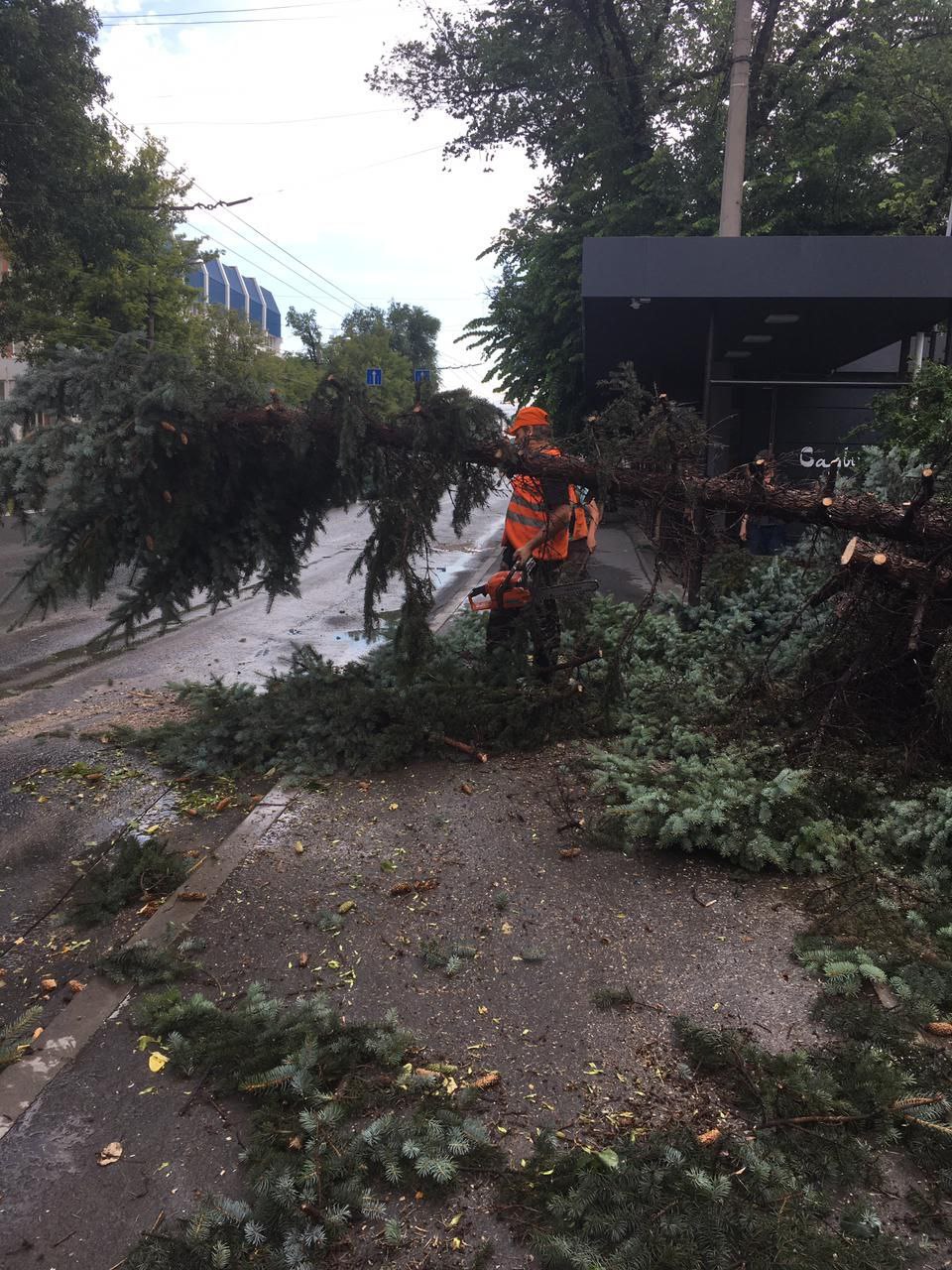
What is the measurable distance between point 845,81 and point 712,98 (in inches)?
104

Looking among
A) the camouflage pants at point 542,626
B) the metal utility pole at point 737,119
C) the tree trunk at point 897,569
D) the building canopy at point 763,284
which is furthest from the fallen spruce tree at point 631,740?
the metal utility pole at point 737,119

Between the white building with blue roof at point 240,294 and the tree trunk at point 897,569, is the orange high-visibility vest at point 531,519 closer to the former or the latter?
the tree trunk at point 897,569

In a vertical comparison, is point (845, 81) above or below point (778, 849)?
above

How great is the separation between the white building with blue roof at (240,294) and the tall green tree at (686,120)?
53166mm

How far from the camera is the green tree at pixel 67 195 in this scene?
16031 millimetres

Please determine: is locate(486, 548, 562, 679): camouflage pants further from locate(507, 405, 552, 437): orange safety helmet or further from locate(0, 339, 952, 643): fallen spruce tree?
locate(507, 405, 552, 437): orange safety helmet

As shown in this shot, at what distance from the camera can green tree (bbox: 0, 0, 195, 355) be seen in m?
16.0

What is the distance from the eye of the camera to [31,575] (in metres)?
5.06

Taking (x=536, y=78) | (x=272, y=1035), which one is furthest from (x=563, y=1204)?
(x=536, y=78)

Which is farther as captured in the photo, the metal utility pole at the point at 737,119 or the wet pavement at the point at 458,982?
the metal utility pole at the point at 737,119

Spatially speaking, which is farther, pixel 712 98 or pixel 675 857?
pixel 712 98

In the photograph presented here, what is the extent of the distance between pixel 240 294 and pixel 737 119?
3128 inches

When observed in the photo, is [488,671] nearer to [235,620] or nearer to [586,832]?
[586,832]

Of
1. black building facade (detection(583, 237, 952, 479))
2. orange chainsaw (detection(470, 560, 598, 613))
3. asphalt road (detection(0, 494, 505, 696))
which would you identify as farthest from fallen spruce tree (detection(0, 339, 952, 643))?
black building facade (detection(583, 237, 952, 479))
